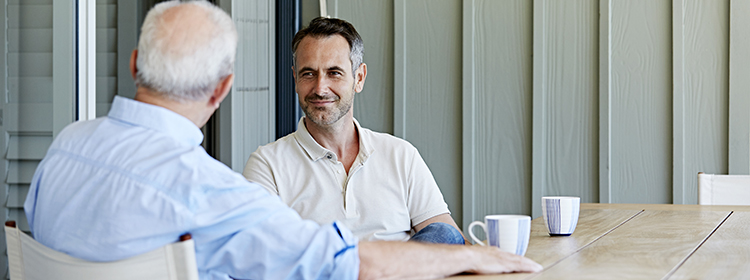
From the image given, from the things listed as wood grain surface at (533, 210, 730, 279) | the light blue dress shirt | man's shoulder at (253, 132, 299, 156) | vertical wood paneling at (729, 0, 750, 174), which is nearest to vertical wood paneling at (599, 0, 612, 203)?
vertical wood paneling at (729, 0, 750, 174)

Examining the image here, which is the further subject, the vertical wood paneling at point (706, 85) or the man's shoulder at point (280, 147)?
the vertical wood paneling at point (706, 85)

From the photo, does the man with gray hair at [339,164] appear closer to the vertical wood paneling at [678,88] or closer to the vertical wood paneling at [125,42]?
the vertical wood paneling at [125,42]

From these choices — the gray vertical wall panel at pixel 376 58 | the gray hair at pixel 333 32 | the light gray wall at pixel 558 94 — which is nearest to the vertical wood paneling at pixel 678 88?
the light gray wall at pixel 558 94

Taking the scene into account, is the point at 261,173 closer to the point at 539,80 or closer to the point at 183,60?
the point at 183,60

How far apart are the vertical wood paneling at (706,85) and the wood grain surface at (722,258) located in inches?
48.4

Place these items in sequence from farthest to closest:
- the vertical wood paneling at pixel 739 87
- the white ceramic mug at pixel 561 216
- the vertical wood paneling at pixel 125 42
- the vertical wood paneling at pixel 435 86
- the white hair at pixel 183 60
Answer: the vertical wood paneling at pixel 435 86 → the vertical wood paneling at pixel 739 87 → the vertical wood paneling at pixel 125 42 → the white ceramic mug at pixel 561 216 → the white hair at pixel 183 60

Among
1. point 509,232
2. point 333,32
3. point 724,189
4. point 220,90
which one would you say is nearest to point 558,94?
point 724,189

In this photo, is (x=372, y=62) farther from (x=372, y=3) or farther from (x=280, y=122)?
(x=280, y=122)

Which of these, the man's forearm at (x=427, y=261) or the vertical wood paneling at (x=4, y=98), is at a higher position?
the vertical wood paneling at (x=4, y=98)

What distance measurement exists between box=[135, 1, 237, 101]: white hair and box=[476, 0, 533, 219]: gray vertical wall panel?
2117mm

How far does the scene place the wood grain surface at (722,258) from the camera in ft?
3.30

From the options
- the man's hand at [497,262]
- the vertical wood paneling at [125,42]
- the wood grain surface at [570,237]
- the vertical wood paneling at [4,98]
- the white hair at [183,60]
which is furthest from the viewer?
the vertical wood paneling at [125,42]

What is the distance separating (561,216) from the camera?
1.42 metres

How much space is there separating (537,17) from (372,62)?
76 cm
